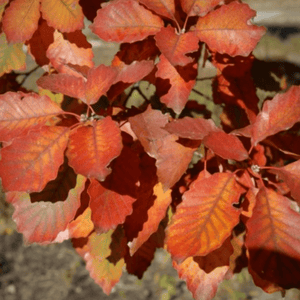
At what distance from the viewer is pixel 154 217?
3.13 ft

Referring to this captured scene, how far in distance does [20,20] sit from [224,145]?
2.23 ft

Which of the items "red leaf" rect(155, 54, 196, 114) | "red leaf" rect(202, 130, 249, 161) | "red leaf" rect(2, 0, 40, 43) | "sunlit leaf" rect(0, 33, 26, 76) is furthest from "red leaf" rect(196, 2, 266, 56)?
"sunlit leaf" rect(0, 33, 26, 76)

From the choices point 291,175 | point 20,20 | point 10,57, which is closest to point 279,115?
point 291,175

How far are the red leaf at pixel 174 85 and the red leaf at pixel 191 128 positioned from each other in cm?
9

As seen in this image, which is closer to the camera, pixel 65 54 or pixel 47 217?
pixel 47 217

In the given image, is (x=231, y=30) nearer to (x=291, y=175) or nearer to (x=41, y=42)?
(x=291, y=175)

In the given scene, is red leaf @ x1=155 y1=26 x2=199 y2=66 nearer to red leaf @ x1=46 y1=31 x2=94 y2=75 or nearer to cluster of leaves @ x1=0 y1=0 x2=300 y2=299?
cluster of leaves @ x1=0 y1=0 x2=300 y2=299

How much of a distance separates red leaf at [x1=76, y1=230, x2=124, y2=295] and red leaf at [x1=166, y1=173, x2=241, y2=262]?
1.63ft

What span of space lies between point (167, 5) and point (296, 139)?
2.30 feet

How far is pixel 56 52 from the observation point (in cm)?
103

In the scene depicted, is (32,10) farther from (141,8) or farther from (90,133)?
(90,133)

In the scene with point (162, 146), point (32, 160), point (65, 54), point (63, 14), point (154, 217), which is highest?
point (63, 14)

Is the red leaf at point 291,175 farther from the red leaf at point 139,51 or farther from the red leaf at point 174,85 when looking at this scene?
the red leaf at point 139,51

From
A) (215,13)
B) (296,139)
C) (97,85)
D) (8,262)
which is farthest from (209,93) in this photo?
(8,262)
